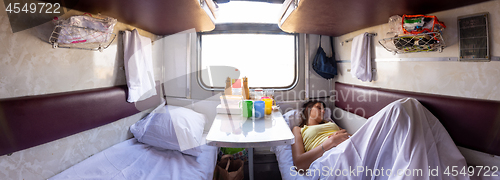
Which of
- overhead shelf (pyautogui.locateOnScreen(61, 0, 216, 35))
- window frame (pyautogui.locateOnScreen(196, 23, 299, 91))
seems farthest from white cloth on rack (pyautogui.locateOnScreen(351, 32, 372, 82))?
overhead shelf (pyautogui.locateOnScreen(61, 0, 216, 35))

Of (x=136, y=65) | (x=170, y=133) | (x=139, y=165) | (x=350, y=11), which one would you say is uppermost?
(x=350, y=11)

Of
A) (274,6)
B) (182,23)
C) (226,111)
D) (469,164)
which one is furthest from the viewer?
(274,6)

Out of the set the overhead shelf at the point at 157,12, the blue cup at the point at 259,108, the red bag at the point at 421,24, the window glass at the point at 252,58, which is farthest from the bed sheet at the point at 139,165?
the red bag at the point at 421,24

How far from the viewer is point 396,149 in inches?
56.2

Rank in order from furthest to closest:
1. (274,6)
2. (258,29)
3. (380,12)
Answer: (258,29) < (274,6) < (380,12)

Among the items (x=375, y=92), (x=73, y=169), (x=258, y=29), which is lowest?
(x=73, y=169)

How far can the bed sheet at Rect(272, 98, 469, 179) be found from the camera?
4.37ft

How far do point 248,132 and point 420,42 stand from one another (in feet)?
6.06

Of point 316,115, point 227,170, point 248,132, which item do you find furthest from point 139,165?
point 316,115

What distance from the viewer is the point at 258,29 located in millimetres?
3568

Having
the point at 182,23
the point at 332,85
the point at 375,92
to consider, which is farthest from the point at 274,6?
the point at 375,92

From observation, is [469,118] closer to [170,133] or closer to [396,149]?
[396,149]

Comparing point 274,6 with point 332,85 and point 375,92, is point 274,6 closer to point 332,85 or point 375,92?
point 332,85

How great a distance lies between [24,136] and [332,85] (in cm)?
400
